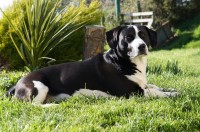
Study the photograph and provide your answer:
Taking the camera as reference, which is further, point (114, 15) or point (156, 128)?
point (114, 15)

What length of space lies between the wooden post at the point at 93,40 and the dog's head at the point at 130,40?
8.57 feet

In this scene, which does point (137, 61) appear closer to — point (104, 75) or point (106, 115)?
point (104, 75)

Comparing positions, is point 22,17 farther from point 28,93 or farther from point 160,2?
point 160,2

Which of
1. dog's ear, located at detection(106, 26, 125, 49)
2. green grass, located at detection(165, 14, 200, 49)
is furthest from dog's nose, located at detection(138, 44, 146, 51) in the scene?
green grass, located at detection(165, 14, 200, 49)

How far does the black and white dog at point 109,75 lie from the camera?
15.5 feet

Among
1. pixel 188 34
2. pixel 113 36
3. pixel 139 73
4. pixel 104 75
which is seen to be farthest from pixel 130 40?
pixel 188 34

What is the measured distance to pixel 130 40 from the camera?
469 cm

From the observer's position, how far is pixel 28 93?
15.4 ft

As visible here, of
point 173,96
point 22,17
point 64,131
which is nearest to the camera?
point 64,131

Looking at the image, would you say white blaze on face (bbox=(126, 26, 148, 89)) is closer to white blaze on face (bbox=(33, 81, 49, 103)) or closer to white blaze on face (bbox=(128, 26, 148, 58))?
white blaze on face (bbox=(128, 26, 148, 58))

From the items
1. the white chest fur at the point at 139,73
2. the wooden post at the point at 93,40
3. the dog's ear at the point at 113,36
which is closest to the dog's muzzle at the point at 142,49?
the white chest fur at the point at 139,73

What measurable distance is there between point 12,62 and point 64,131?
5.65 metres

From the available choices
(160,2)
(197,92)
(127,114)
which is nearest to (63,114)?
(127,114)

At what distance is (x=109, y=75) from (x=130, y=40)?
20.2 inches
